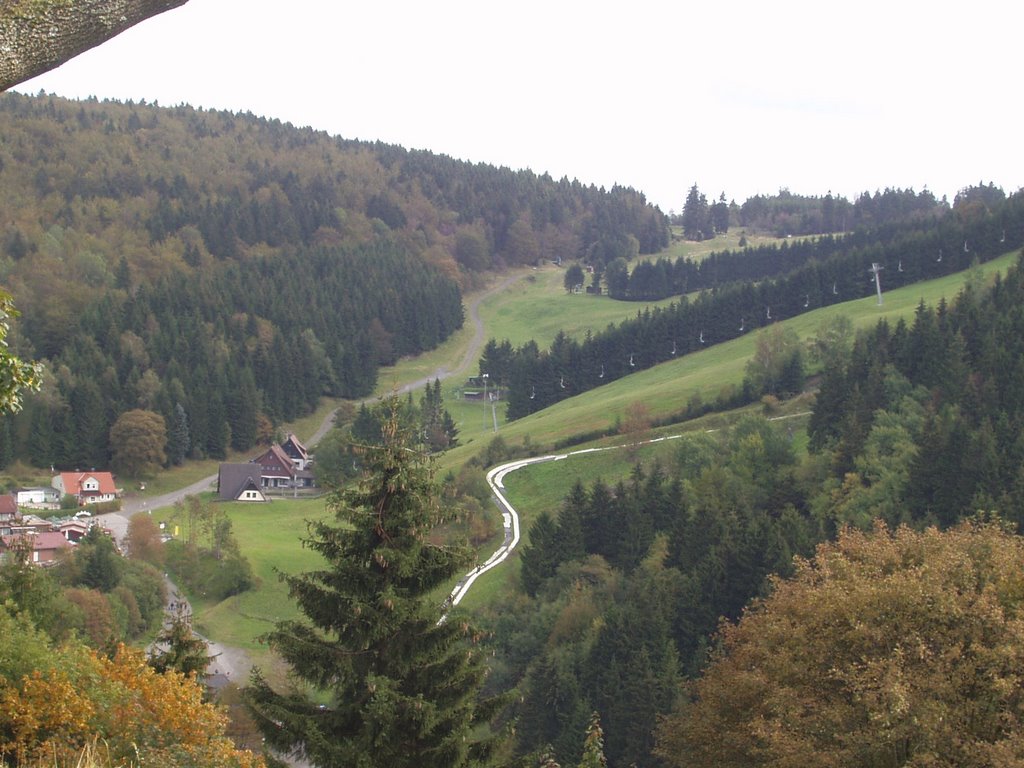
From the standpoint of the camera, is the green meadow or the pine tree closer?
the pine tree

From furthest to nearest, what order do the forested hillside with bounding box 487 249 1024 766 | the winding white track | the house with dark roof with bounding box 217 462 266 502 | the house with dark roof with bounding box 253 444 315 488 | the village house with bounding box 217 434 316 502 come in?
the house with dark roof with bounding box 253 444 315 488, the village house with bounding box 217 434 316 502, the house with dark roof with bounding box 217 462 266 502, the winding white track, the forested hillside with bounding box 487 249 1024 766

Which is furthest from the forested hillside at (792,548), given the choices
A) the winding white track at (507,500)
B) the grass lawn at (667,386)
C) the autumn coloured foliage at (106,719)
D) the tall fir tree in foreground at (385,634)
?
the grass lawn at (667,386)

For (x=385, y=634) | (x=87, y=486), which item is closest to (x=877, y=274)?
(x=87, y=486)

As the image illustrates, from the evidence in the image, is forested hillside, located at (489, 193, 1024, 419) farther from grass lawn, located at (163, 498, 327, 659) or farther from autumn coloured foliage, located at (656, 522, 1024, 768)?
autumn coloured foliage, located at (656, 522, 1024, 768)

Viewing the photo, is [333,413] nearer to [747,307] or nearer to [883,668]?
[747,307]

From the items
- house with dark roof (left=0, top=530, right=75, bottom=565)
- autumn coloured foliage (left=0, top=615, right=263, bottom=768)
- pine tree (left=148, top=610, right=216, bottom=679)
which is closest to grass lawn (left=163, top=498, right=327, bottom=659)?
house with dark roof (left=0, top=530, right=75, bottom=565)

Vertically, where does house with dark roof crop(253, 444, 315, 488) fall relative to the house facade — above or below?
below

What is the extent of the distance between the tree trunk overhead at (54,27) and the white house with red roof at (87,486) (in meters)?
85.7

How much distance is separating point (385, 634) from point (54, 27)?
1003 centimetres

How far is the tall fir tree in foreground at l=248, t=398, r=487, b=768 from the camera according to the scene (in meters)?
13.5

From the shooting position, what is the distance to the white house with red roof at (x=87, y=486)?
8462 centimetres

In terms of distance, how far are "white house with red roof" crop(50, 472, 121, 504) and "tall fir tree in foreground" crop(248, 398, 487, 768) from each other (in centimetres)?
7704

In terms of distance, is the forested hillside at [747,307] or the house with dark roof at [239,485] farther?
the forested hillside at [747,307]

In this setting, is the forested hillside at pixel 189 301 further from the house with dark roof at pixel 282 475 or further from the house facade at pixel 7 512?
the house facade at pixel 7 512
